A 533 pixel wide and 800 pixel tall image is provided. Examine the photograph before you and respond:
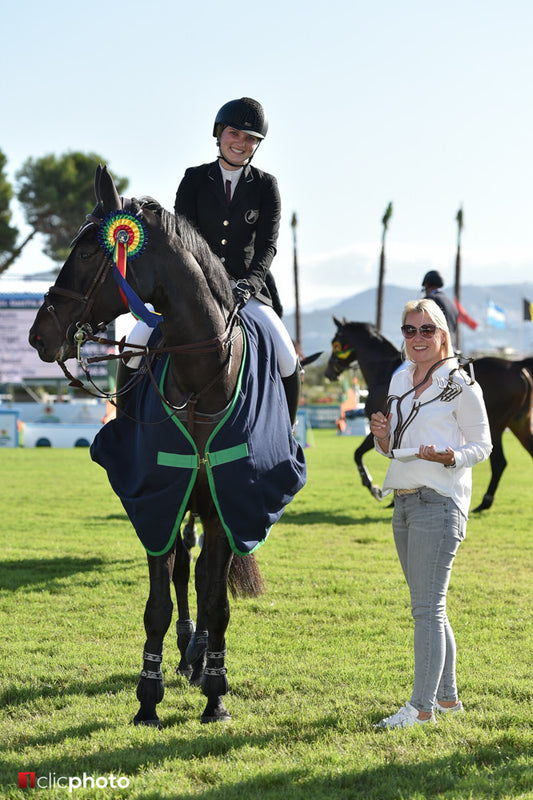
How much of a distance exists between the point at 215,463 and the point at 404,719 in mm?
1524

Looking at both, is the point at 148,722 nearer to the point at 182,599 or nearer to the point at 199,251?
the point at 182,599

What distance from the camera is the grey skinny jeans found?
3.78 metres

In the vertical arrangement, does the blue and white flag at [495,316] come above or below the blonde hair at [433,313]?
above

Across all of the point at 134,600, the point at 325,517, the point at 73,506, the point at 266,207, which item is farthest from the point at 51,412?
the point at 266,207

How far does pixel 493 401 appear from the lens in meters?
11.2

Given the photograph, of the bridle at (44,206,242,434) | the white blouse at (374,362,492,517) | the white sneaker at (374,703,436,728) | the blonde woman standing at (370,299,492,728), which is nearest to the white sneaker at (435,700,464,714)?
the blonde woman standing at (370,299,492,728)

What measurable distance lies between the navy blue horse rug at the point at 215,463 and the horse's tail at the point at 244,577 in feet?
3.17

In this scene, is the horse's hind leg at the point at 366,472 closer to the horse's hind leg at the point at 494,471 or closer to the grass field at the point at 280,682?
the grass field at the point at 280,682

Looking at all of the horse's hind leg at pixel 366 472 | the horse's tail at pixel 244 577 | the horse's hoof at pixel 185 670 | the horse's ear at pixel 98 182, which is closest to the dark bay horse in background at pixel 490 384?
the horse's hind leg at pixel 366 472

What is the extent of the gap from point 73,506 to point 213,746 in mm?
9049
